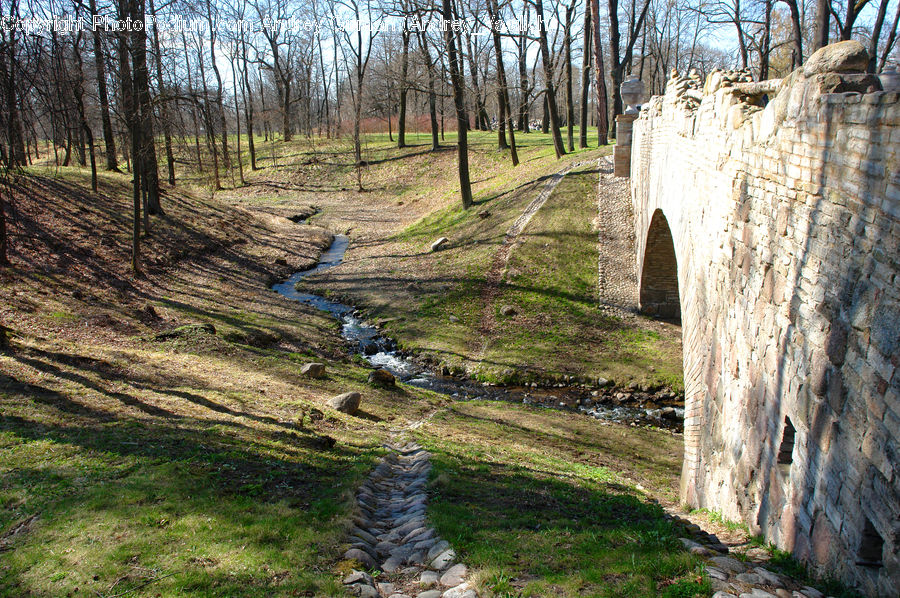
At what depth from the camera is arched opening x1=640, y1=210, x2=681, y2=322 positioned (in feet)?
50.0

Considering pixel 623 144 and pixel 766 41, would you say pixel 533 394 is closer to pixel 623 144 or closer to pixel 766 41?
pixel 623 144

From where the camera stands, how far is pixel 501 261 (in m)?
20.7

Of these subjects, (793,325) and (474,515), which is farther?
(474,515)

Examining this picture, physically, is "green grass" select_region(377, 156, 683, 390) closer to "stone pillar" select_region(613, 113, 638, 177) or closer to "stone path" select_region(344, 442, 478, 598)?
"stone pillar" select_region(613, 113, 638, 177)

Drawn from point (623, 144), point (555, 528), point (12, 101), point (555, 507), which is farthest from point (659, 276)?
point (12, 101)

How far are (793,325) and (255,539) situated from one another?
486cm

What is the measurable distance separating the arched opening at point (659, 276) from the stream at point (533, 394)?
386 cm

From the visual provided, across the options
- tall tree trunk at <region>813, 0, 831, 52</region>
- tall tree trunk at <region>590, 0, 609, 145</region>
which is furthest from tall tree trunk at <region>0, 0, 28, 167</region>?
tall tree trunk at <region>590, 0, 609, 145</region>

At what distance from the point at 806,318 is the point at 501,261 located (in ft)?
53.2

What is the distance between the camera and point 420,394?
13.3 metres

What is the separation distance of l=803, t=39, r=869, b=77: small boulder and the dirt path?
11742 mm

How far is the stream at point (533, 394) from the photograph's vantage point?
43.1 ft

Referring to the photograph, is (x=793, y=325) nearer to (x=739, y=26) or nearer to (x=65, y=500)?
(x=65, y=500)

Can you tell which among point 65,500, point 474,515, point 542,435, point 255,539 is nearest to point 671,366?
point 542,435
